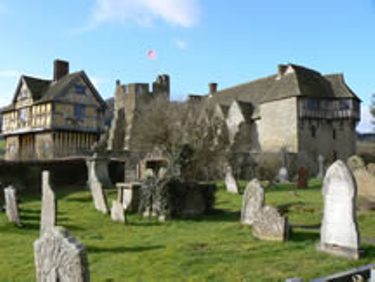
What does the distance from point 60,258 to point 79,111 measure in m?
41.5

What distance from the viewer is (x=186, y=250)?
10.1m

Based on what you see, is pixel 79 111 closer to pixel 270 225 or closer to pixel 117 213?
pixel 117 213

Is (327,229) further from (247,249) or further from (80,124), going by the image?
(80,124)

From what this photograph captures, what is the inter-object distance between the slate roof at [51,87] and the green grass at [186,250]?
29.6 meters

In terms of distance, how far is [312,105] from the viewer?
154 ft

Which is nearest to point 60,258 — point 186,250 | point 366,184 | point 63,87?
point 186,250

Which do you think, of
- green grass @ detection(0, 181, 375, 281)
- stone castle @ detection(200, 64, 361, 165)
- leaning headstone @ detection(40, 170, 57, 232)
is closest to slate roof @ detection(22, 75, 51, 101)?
stone castle @ detection(200, 64, 361, 165)

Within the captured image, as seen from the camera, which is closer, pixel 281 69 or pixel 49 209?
pixel 49 209

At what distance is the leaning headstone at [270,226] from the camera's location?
426 inches

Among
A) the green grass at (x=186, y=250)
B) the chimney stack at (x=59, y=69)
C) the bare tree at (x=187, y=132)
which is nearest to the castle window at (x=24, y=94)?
the chimney stack at (x=59, y=69)

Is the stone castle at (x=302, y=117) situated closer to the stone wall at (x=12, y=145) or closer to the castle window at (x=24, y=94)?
the castle window at (x=24, y=94)

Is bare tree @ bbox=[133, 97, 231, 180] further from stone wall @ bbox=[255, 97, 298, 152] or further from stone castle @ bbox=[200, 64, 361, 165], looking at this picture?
stone wall @ bbox=[255, 97, 298, 152]

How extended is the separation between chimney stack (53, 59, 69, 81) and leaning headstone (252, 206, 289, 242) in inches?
1608

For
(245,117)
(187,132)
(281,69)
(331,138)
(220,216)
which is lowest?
(220,216)
